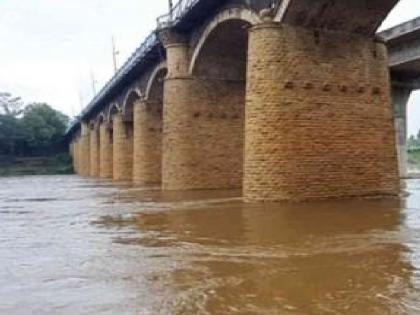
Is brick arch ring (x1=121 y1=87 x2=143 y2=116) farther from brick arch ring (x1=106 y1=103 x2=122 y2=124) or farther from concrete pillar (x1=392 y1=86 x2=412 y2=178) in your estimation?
concrete pillar (x1=392 y1=86 x2=412 y2=178)

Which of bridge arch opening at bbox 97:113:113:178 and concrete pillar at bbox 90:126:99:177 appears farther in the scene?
concrete pillar at bbox 90:126:99:177

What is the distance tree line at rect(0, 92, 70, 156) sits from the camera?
86.5m

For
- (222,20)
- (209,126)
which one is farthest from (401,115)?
(222,20)

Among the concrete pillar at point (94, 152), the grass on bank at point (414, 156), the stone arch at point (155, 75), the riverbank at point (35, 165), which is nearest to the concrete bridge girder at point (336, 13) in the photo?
the stone arch at point (155, 75)

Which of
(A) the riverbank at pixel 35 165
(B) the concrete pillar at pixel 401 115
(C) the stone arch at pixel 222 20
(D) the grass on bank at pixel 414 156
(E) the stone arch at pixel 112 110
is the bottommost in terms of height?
(A) the riverbank at pixel 35 165

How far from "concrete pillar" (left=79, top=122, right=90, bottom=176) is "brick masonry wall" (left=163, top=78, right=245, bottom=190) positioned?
133 feet

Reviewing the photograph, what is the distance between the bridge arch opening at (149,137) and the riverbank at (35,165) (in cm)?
4433

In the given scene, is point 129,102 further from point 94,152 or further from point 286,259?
point 286,259

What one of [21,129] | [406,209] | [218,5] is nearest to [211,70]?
[218,5]

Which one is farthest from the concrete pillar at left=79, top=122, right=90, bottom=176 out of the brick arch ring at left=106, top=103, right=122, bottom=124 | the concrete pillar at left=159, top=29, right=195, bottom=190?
the concrete pillar at left=159, top=29, right=195, bottom=190

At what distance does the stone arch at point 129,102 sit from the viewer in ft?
130

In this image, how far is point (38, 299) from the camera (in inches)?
216

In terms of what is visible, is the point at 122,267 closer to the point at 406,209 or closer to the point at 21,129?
the point at 406,209

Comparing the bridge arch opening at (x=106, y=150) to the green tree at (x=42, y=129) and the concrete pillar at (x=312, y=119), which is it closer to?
the concrete pillar at (x=312, y=119)
